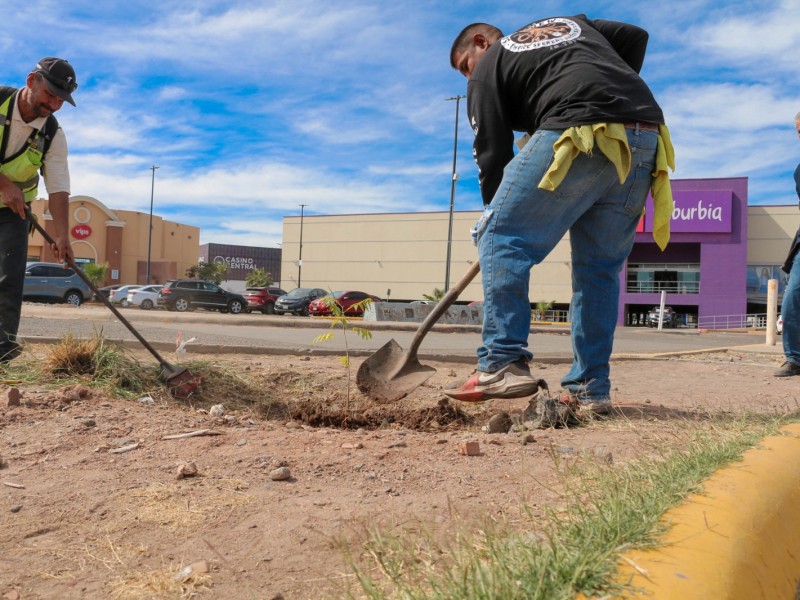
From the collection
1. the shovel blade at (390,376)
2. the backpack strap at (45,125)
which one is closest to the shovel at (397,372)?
the shovel blade at (390,376)

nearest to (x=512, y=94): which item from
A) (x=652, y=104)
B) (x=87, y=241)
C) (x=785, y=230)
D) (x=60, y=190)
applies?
(x=652, y=104)

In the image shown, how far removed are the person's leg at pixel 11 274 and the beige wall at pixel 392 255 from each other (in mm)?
43762

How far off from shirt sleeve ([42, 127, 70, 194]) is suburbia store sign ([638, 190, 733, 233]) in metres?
40.3

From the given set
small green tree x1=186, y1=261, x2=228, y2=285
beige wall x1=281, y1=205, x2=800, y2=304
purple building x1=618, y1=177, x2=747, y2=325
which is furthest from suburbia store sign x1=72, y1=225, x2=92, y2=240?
purple building x1=618, y1=177, x2=747, y2=325

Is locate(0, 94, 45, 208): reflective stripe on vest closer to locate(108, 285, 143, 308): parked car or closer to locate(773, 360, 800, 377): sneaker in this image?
locate(773, 360, 800, 377): sneaker

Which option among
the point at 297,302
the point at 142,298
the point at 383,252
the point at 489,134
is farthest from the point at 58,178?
the point at 383,252

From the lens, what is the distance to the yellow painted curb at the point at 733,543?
1075 millimetres

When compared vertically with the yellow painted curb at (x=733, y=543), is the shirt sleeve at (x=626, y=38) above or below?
above

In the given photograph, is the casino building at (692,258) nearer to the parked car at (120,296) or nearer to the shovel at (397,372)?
the parked car at (120,296)

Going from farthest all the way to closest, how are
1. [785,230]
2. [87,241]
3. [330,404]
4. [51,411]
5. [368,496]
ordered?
[87,241], [785,230], [330,404], [51,411], [368,496]

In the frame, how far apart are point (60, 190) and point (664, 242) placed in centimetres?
351

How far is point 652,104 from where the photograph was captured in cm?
285

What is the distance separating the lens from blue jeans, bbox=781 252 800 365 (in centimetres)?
Result: 504

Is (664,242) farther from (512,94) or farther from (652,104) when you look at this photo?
(512,94)
